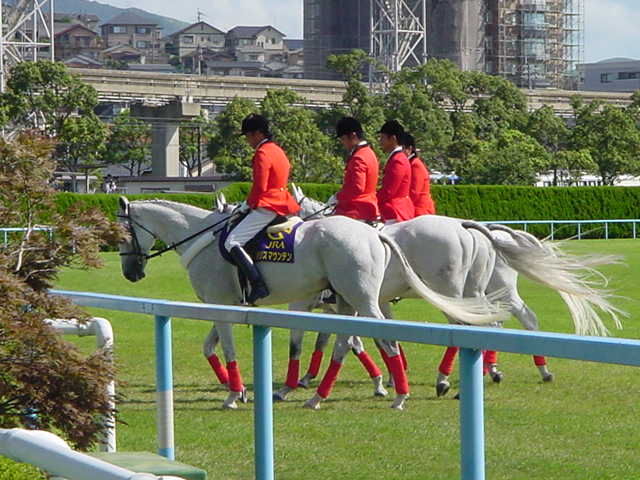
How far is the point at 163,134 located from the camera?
7012 centimetres

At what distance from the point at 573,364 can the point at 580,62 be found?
110516 mm

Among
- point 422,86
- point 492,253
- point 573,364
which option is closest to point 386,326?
point 573,364

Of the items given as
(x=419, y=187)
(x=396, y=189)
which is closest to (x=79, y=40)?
(x=419, y=187)

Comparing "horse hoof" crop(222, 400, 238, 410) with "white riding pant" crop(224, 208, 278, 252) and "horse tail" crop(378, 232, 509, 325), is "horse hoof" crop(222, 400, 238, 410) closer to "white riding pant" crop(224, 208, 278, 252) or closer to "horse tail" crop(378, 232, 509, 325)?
"horse tail" crop(378, 232, 509, 325)

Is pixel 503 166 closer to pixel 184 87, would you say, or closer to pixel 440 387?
pixel 184 87

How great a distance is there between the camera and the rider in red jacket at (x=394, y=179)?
10.6 meters

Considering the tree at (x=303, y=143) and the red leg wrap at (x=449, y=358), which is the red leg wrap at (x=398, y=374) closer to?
the red leg wrap at (x=449, y=358)

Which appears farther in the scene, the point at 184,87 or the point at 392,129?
the point at 184,87

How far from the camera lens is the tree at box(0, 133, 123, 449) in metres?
5.00

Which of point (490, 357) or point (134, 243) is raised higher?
point (490, 357)

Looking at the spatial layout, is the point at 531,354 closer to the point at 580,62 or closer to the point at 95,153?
the point at 95,153

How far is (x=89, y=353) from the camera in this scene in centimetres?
536

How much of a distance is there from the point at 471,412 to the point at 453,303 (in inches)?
213

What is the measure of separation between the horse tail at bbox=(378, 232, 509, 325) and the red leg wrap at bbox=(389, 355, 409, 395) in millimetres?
1040
